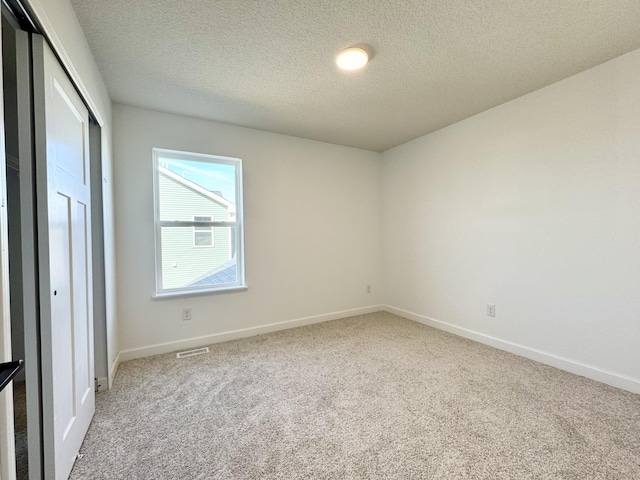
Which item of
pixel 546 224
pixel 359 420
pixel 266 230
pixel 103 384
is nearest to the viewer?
pixel 359 420

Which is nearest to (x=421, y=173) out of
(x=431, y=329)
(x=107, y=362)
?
(x=431, y=329)

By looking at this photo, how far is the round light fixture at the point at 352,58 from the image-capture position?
1.90m

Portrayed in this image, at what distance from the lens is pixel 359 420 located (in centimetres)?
172

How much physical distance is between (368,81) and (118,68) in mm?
1905

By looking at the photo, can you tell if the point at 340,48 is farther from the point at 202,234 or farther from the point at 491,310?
the point at 491,310

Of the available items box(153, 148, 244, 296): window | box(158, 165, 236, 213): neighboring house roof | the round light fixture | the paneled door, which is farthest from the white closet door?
box(158, 165, 236, 213): neighboring house roof

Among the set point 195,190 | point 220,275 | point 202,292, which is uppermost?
point 195,190

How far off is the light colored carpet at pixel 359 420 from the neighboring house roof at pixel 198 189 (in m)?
1.62

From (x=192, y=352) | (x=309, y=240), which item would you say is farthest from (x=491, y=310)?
(x=192, y=352)

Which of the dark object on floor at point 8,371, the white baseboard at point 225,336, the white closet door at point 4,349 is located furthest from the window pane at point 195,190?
the dark object on floor at point 8,371

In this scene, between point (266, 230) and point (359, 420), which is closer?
point (359, 420)

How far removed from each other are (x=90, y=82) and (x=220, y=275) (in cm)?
199

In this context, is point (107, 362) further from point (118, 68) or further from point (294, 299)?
point (118, 68)

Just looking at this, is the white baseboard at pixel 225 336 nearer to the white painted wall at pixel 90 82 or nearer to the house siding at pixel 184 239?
the white painted wall at pixel 90 82
